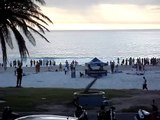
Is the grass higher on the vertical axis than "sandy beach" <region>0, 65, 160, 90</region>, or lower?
higher

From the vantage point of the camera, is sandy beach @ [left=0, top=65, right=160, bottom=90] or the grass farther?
sandy beach @ [left=0, top=65, right=160, bottom=90]

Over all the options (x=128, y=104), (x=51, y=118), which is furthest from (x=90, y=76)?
(x=51, y=118)

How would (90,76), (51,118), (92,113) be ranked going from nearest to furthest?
(51,118) < (92,113) < (90,76)

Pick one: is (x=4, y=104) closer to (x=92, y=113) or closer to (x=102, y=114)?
(x=92, y=113)

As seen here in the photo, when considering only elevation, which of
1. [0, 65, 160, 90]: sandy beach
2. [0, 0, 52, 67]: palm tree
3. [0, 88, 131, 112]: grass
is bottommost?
[0, 65, 160, 90]: sandy beach

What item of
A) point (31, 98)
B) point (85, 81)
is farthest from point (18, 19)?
point (85, 81)

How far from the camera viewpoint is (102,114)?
481 inches

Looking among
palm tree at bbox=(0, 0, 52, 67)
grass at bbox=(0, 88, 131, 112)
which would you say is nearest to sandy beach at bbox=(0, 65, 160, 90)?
grass at bbox=(0, 88, 131, 112)

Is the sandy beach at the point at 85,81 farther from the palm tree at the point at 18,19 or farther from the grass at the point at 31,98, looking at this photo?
the palm tree at the point at 18,19

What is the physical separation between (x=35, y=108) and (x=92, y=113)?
2.40m

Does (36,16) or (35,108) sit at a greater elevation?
(36,16)

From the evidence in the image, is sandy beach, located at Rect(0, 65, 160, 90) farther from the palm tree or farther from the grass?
the palm tree

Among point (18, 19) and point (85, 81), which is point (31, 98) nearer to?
point (18, 19)

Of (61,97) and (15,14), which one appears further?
(61,97)
